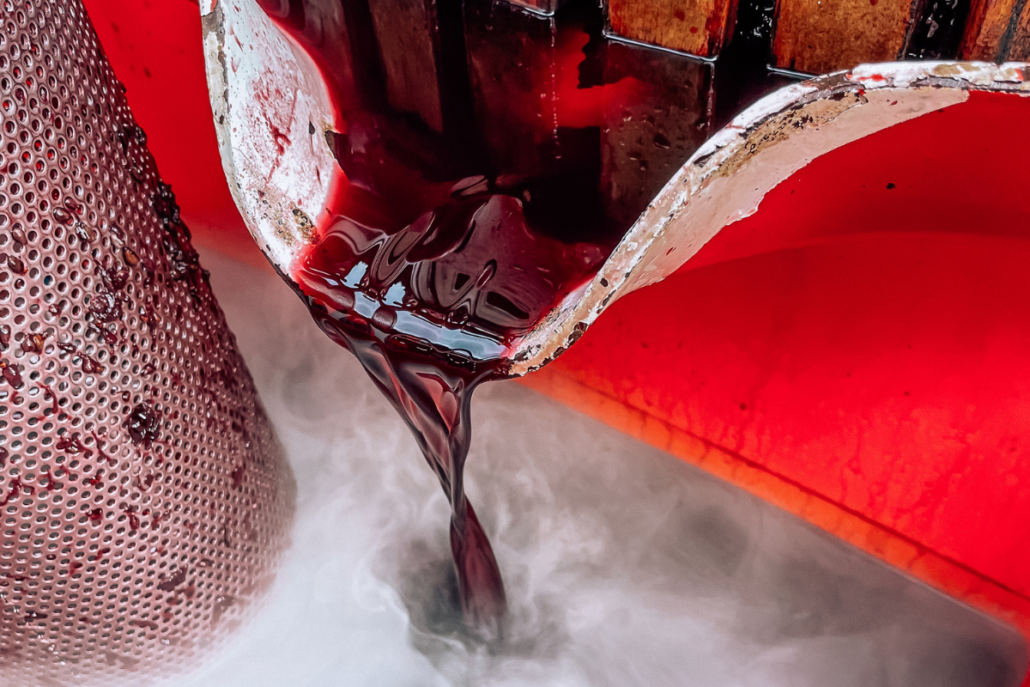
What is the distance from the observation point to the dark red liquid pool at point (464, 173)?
1027 mm

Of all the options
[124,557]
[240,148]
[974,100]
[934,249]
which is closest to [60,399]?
[124,557]

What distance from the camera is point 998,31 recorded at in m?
0.88

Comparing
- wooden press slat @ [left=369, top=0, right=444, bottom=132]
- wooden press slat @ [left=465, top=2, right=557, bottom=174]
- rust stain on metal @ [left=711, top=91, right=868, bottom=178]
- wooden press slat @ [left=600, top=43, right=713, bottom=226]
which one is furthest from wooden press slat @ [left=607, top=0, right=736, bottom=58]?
rust stain on metal @ [left=711, top=91, right=868, bottom=178]

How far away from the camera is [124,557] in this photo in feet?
3.51

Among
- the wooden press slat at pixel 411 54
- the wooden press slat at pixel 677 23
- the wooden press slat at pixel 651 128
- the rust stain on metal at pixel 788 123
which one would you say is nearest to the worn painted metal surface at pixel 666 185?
the rust stain on metal at pixel 788 123

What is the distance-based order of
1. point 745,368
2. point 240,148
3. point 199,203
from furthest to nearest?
point 199,203, point 745,368, point 240,148

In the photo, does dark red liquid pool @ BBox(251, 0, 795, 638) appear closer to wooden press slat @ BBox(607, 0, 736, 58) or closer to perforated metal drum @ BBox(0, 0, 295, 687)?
wooden press slat @ BBox(607, 0, 736, 58)

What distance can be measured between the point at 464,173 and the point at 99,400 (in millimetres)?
620

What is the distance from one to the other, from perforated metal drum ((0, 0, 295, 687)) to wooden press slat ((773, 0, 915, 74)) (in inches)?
37.3

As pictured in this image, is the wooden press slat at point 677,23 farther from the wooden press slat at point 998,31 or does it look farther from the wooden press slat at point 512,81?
the wooden press slat at point 998,31

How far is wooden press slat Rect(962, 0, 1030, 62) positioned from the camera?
0.86m

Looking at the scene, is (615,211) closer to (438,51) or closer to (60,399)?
(438,51)

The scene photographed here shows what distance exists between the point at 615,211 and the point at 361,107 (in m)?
0.47

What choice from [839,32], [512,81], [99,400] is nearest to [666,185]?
[839,32]
